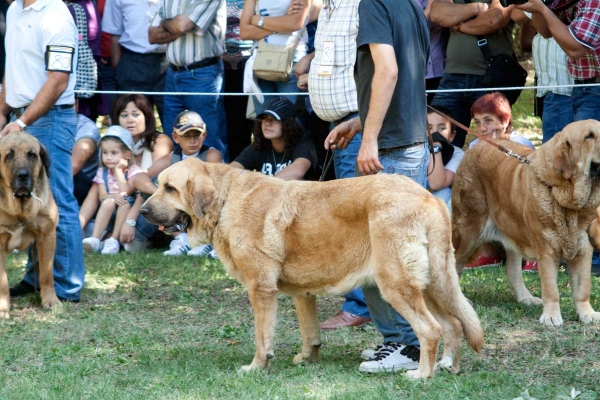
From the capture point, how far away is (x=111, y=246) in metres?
10.0

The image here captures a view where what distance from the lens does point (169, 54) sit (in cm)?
1008

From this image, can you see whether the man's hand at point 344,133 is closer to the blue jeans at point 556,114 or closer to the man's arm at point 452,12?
the blue jeans at point 556,114

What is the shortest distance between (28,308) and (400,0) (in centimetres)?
435

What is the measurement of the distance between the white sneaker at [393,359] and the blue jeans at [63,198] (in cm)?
348

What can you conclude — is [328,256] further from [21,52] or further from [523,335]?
[21,52]

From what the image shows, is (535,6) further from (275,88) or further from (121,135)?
(121,135)

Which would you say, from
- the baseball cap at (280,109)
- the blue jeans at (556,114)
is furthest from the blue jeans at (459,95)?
the baseball cap at (280,109)

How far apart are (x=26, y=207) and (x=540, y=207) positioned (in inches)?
165

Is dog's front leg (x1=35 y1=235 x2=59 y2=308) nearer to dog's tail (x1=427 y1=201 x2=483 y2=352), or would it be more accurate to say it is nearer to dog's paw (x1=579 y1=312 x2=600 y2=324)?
dog's tail (x1=427 y1=201 x2=483 y2=352)

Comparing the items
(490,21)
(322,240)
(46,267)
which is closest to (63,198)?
(46,267)

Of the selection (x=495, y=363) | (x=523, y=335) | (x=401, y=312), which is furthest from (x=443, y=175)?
(x=401, y=312)

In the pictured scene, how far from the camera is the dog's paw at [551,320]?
6520mm

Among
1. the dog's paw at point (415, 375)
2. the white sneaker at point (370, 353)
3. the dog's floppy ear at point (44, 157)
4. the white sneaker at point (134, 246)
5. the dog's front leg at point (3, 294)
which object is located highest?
the dog's floppy ear at point (44, 157)

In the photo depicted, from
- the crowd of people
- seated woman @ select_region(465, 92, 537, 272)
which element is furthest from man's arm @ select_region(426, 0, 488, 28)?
seated woman @ select_region(465, 92, 537, 272)
